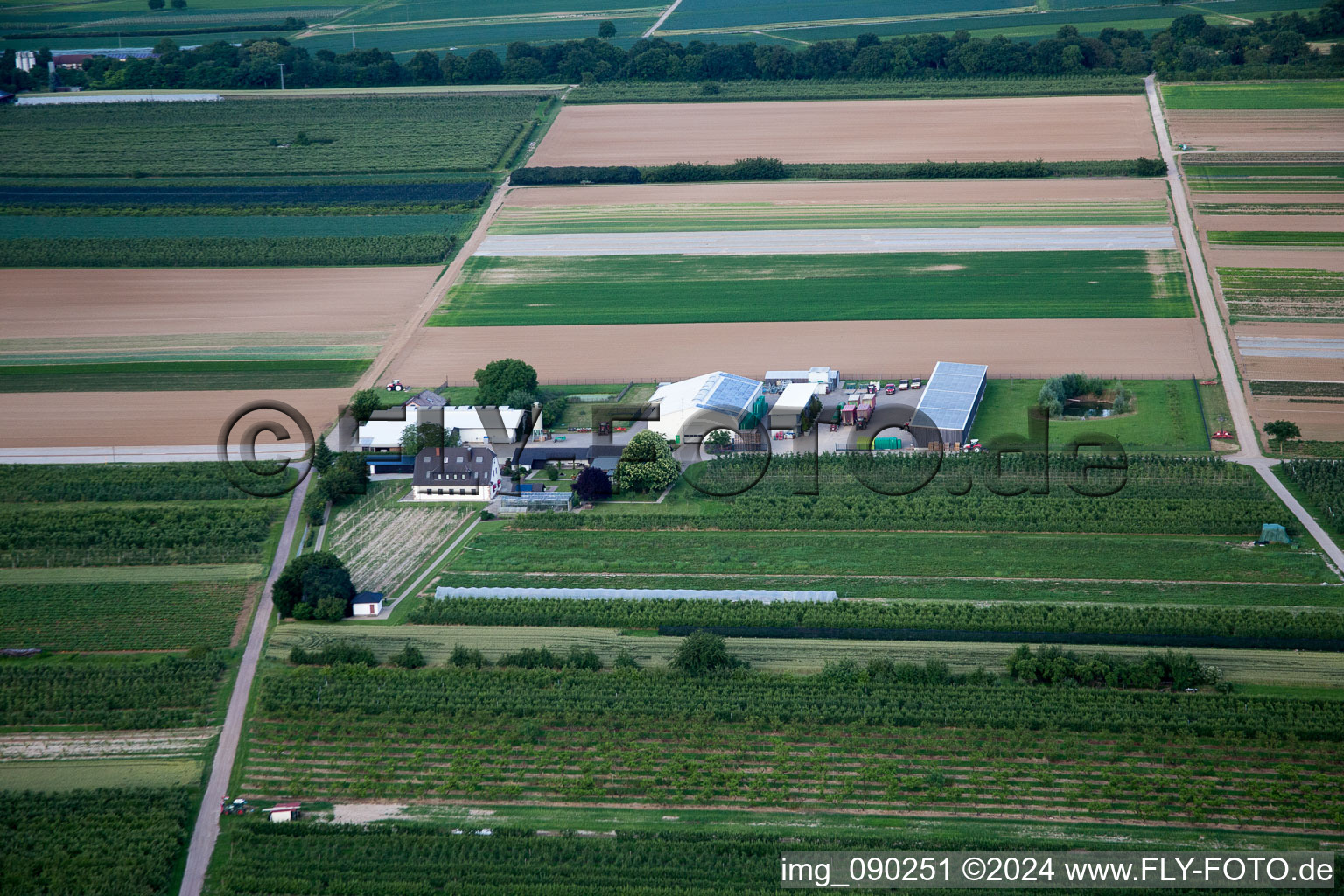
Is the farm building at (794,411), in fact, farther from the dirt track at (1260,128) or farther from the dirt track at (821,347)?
the dirt track at (1260,128)

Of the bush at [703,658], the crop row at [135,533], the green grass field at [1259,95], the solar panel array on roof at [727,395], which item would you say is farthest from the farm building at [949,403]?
the green grass field at [1259,95]

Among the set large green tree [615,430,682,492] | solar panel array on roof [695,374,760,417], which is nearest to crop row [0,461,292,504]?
large green tree [615,430,682,492]

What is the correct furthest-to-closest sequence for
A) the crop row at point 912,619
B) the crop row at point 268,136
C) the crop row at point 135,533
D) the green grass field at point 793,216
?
1. the crop row at point 268,136
2. the green grass field at point 793,216
3. the crop row at point 135,533
4. the crop row at point 912,619

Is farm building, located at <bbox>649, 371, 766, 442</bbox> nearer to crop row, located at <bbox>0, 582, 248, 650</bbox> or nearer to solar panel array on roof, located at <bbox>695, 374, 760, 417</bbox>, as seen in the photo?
solar panel array on roof, located at <bbox>695, 374, 760, 417</bbox>

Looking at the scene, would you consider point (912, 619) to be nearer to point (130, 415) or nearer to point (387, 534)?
point (387, 534)

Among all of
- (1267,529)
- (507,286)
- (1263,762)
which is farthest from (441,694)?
(507,286)

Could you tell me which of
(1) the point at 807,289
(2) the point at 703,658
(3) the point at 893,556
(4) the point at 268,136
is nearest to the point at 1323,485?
(3) the point at 893,556

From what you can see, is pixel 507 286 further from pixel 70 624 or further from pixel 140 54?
pixel 140 54
